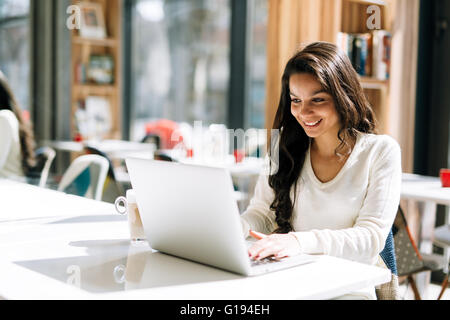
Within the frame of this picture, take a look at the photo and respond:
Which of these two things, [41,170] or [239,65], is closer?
[41,170]

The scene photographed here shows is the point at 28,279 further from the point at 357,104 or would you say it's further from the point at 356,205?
the point at 357,104

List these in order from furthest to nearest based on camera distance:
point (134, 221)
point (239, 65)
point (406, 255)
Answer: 1. point (239, 65)
2. point (406, 255)
3. point (134, 221)

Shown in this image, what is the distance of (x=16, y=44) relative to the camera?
6.14m

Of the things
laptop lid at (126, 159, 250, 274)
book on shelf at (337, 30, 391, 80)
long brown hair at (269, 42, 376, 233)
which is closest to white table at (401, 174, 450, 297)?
book on shelf at (337, 30, 391, 80)

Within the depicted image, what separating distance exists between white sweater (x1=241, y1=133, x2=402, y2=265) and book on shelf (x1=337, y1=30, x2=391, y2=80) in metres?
2.06

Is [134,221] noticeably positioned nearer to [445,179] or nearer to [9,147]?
[445,179]

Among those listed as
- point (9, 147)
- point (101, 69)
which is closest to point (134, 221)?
point (9, 147)

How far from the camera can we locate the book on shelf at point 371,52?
Answer: 373 centimetres

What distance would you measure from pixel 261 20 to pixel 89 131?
2241 millimetres

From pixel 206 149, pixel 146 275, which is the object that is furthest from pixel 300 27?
pixel 146 275

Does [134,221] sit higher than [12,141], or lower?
higher

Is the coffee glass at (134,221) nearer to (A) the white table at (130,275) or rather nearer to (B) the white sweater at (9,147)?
(A) the white table at (130,275)

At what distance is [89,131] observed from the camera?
6168mm

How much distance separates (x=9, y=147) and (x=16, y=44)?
295 centimetres
